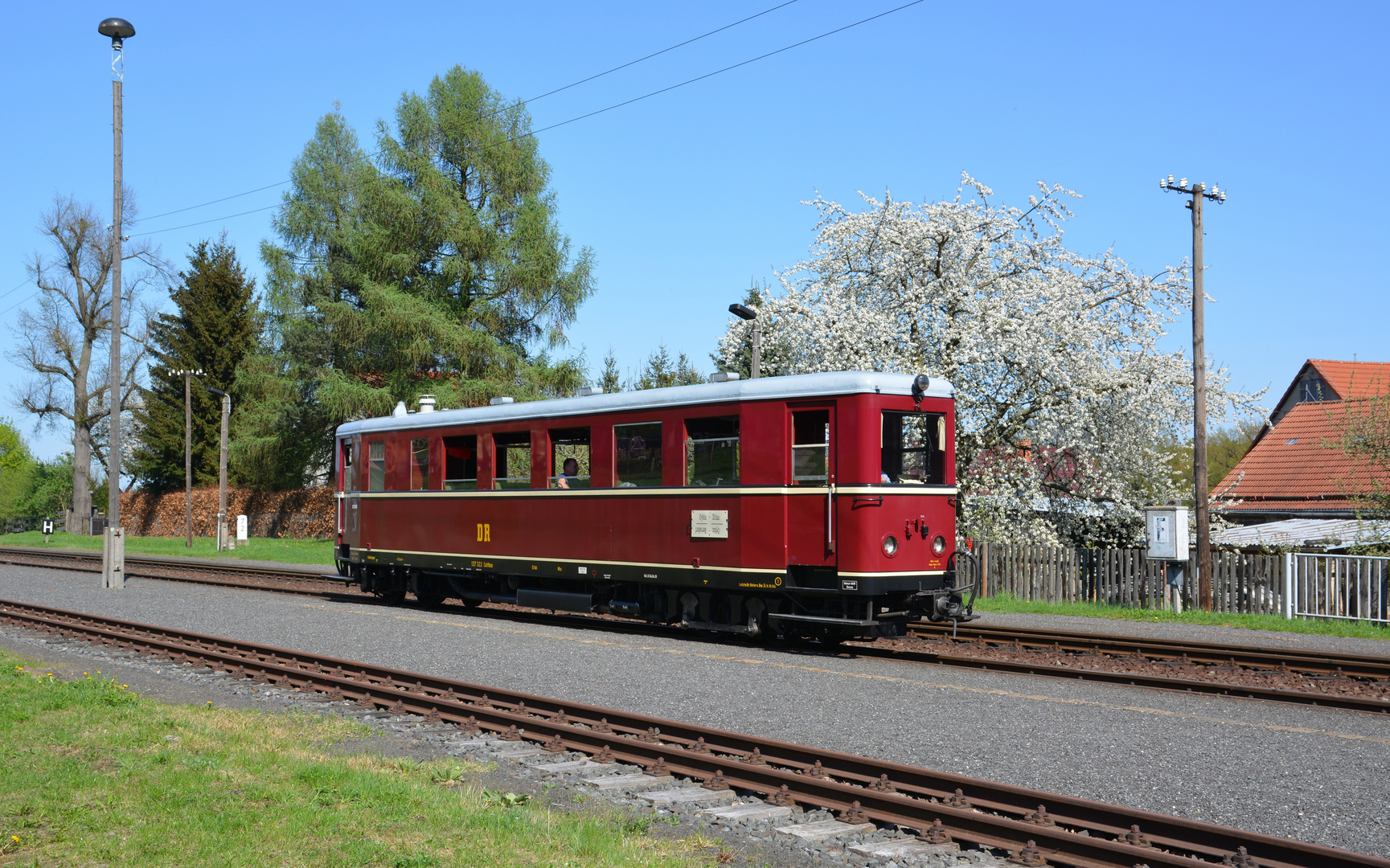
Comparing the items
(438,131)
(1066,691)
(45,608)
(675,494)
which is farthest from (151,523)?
(1066,691)

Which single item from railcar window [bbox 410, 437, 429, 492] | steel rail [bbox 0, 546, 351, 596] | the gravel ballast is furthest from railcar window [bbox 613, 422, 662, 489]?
steel rail [bbox 0, 546, 351, 596]

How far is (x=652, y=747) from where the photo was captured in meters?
7.84

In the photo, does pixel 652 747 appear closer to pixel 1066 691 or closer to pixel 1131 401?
pixel 1066 691

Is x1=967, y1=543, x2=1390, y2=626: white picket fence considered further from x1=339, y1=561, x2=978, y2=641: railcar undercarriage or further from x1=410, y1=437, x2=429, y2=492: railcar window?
x1=410, y1=437, x2=429, y2=492: railcar window

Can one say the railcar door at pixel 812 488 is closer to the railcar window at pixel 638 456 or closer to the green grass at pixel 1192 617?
the railcar window at pixel 638 456

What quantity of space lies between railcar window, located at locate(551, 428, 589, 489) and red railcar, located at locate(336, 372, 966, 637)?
0.03 metres

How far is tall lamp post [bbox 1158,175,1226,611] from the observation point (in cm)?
1953

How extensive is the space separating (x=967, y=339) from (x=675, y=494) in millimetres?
12324

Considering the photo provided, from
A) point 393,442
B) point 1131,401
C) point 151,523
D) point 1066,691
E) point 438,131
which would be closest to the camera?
point 1066,691

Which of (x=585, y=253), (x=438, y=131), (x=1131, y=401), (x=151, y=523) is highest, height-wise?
(x=438, y=131)

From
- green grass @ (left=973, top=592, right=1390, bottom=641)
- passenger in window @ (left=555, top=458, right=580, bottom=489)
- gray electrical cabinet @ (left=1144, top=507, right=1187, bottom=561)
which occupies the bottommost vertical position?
green grass @ (left=973, top=592, right=1390, bottom=641)

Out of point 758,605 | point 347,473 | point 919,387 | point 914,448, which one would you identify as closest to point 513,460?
point 758,605

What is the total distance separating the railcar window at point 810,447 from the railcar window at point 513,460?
16.6ft

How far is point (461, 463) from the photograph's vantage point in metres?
18.3
